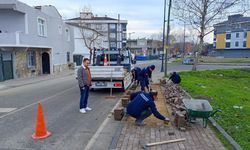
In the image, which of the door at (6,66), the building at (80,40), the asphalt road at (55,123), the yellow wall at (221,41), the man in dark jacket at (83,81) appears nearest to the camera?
the asphalt road at (55,123)

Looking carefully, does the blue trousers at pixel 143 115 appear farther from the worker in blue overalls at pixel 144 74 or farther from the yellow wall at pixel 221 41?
the yellow wall at pixel 221 41

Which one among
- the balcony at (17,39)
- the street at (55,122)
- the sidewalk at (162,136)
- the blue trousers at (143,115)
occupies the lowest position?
the street at (55,122)

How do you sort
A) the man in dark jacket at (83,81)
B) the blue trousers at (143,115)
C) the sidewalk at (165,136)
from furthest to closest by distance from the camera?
the man in dark jacket at (83,81), the blue trousers at (143,115), the sidewalk at (165,136)

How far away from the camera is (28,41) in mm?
20203

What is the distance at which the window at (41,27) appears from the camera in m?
23.4

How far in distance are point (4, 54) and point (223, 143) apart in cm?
1910

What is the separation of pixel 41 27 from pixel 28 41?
14.3 feet

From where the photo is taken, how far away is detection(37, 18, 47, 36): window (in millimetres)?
23403

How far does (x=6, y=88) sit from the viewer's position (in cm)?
1559

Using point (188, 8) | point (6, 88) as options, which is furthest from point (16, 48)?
point (188, 8)

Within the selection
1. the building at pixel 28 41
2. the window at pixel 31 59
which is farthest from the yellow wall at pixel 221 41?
the window at pixel 31 59

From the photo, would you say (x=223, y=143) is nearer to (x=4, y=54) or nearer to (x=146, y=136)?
(x=146, y=136)

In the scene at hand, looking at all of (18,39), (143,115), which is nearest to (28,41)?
(18,39)

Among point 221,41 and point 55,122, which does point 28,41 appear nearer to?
point 55,122
